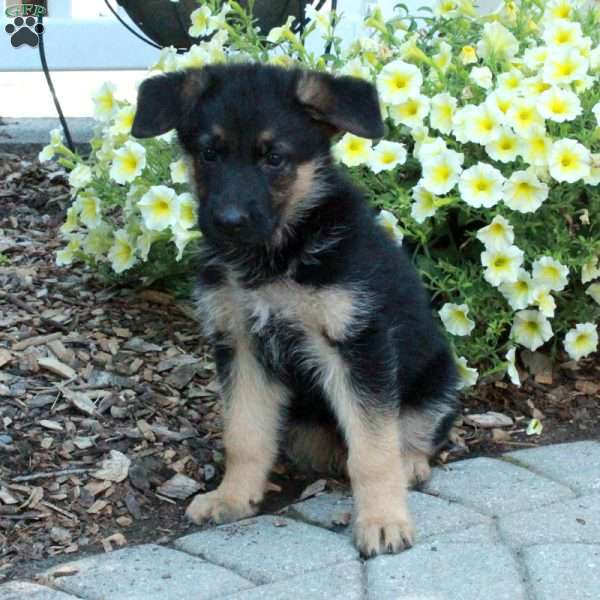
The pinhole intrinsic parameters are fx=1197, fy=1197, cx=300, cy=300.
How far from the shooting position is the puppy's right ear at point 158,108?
3.69 metres

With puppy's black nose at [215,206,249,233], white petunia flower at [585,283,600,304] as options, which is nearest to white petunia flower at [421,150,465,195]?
white petunia flower at [585,283,600,304]

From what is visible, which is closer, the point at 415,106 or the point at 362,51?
the point at 415,106

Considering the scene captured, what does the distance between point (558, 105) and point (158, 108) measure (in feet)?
4.90

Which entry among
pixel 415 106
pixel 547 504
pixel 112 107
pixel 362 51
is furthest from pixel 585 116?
pixel 112 107

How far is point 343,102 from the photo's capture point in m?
3.58

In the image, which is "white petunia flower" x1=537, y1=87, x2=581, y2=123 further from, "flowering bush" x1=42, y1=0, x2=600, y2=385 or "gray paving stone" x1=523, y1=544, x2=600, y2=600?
"gray paving stone" x1=523, y1=544, x2=600, y2=600

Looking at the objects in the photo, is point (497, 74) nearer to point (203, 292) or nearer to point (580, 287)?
point (580, 287)

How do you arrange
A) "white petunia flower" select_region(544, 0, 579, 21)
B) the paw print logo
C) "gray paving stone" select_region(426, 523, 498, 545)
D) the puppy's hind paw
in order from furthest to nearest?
the paw print logo < "white petunia flower" select_region(544, 0, 579, 21) < the puppy's hind paw < "gray paving stone" select_region(426, 523, 498, 545)

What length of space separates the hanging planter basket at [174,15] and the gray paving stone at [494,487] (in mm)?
3146

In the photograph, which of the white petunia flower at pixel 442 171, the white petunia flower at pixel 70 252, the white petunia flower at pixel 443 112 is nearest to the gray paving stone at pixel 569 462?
the white petunia flower at pixel 442 171

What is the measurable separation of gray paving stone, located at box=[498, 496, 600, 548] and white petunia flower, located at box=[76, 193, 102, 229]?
87.9 inches

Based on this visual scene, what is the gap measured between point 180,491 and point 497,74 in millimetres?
1982

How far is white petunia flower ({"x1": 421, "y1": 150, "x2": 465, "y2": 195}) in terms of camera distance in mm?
4328

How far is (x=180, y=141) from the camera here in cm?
384
